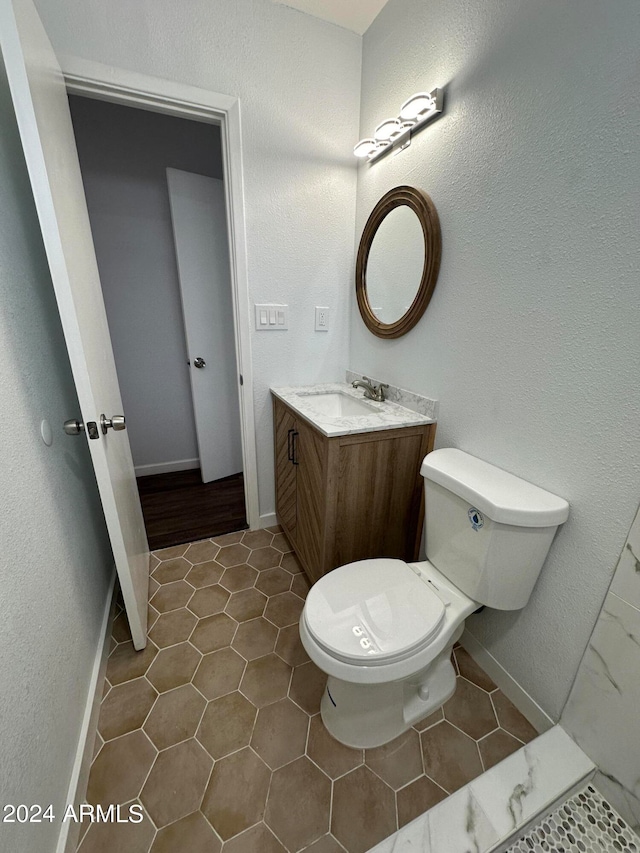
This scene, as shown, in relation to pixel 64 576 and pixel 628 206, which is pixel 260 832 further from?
pixel 628 206

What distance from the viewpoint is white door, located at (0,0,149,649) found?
2.42 ft

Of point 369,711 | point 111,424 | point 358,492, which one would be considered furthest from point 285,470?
point 369,711

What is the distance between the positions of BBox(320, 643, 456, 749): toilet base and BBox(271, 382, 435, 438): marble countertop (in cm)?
77

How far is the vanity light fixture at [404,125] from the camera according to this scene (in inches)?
46.1

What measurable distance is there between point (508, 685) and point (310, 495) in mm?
946

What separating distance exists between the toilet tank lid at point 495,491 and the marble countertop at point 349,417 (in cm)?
21

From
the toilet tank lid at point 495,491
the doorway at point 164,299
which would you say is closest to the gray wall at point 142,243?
the doorway at point 164,299

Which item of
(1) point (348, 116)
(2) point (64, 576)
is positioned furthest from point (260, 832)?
(1) point (348, 116)

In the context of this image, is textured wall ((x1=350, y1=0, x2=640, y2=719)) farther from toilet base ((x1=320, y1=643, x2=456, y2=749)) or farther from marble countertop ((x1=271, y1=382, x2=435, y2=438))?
toilet base ((x1=320, y1=643, x2=456, y2=749))

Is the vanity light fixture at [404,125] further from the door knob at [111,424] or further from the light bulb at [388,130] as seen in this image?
the door knob at [111,424]

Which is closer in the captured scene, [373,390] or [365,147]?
[365,147]

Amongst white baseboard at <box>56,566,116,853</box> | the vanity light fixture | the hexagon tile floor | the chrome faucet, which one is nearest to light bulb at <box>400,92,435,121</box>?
the vanity light fixture

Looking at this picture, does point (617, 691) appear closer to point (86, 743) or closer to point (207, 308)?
point (86, 743)

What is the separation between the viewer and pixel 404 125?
131cm
